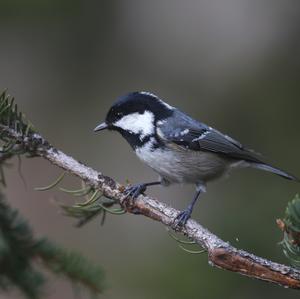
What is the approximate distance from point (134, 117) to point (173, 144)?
0.65 feet

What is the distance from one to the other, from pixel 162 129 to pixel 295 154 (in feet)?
2.01

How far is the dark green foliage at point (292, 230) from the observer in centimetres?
109

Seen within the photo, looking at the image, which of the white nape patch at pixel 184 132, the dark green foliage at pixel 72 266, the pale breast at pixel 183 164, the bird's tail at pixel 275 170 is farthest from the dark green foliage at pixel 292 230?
the white nape patch at pixel 184 132

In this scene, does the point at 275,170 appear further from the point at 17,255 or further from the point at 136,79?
the point at 136,79

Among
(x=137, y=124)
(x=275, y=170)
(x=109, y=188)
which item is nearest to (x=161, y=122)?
(x=137, y=124)

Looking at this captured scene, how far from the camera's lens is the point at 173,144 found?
2242 mm

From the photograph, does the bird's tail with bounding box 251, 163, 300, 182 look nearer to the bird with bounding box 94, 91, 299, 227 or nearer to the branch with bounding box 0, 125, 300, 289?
the bird with bounding box 94, 91, 299, 227

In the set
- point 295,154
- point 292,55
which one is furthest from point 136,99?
point 292,55

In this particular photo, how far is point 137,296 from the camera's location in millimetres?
1968

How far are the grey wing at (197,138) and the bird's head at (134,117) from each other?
0.06m

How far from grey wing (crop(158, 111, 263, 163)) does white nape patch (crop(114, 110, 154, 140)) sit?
2.0 inches

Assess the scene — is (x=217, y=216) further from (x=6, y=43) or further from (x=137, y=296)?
(x=6, y=43)

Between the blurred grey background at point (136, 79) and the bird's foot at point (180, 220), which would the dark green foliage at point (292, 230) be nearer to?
the bird's foot at point (180, 220)

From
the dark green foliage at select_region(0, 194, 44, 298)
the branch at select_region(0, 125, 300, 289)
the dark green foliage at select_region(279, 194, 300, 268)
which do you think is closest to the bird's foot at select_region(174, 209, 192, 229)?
the branch at select_region(0, 125, 300, 289)
